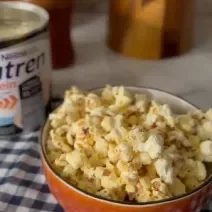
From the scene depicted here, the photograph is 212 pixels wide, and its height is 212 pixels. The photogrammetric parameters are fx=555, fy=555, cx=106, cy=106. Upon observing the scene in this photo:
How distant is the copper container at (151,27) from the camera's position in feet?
2.39

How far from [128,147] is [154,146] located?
0.07 ft

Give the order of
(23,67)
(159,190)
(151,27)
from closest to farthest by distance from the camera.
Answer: (159,190), (23,67), (151,27)

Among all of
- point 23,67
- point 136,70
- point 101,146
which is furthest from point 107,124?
point 136,70

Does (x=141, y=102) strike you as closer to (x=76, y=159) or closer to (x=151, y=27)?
(x=76, y=159)

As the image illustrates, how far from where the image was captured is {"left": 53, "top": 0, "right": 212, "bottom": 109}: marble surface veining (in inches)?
28.2

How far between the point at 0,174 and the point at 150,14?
1.01 ft

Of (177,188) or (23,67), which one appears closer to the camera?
(177,188)

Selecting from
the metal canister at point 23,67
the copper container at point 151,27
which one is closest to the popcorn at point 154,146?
the metal canister at point 23,67

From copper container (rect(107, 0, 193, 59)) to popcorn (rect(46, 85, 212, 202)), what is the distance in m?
0.23

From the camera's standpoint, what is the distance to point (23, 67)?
1.83ft

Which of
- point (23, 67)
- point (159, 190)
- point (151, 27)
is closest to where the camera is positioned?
point (159, 190)

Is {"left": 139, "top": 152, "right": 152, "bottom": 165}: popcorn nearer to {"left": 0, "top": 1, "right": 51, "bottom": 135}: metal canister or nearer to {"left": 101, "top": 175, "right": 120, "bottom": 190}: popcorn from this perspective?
{"left": 101, "top": 175, "right": 120, "bottom": 190}: popcorn

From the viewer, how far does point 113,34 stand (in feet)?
2.56

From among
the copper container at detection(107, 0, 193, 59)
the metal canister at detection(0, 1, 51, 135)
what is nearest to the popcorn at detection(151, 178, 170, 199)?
the metal canister at detection(0, 1, 51, 135)
